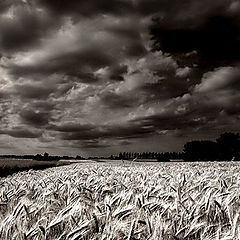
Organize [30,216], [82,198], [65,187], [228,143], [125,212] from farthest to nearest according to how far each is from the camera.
→ [228,143], [65,187], [82,198], [30,216], [125,212]

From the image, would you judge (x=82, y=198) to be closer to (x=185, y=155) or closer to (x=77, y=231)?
(x=77, y=231)

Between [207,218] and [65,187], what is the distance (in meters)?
2.12

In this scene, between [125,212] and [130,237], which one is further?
[125,212]

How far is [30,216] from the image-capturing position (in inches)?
111

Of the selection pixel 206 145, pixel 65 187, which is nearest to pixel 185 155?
pixel 206 145

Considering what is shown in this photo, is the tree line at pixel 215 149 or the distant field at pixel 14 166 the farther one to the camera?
the tree line at pixel 215 149

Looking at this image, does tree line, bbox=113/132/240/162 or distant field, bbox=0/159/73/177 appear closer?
distant field, bbox=0/159/73/177

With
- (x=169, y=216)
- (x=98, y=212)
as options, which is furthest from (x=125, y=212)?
(x=169, y=216)

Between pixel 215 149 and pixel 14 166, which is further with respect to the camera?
pixel 215 149

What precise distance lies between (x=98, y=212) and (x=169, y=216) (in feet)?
2.03

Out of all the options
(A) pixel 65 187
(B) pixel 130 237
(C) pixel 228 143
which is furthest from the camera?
(C) pixel 228 143

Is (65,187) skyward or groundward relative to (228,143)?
groundward

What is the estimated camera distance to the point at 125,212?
2521 mm

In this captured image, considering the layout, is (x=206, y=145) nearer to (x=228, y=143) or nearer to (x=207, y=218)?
(x=228, y=143)
